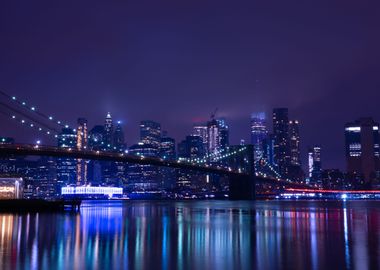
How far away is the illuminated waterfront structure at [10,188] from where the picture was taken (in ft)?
218

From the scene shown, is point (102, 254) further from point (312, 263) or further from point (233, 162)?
point (233, 162)

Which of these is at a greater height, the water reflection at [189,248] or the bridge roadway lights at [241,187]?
the bridge roadway lights at [241,187]

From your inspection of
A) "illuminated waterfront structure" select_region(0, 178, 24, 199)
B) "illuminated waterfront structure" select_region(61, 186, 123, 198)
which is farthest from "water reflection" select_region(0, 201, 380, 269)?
"illuminated waterfront structure" select_region(61, 186, 123, 198)

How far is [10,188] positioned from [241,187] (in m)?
52.6

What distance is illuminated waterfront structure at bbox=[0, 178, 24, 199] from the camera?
6644 centimetres

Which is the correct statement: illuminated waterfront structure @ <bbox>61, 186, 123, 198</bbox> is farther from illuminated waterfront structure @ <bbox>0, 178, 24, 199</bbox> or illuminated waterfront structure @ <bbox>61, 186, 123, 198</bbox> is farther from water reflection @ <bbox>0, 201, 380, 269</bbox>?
water reflection @ <bbox>0, 201, 380, 269</bbox>

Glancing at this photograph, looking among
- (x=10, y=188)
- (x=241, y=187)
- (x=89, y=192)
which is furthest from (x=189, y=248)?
(x=89, y=192)

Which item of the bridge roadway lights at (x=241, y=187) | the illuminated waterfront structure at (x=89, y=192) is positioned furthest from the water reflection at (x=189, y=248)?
the illuminated waterfront structure at (x=89, y=192)

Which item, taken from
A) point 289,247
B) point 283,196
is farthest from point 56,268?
point 283,196

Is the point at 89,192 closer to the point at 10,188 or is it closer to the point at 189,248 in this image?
the point at 10,188

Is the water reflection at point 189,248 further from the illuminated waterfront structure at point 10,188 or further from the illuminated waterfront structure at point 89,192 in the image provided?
the illuminated waterfront structure at point 89,192

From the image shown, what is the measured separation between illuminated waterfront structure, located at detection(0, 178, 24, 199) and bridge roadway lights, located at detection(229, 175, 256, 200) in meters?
48.1

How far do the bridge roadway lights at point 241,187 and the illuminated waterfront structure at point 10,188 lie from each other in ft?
158

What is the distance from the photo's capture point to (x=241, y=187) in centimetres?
10625
